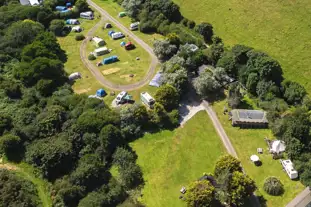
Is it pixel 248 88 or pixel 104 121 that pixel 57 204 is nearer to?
pixel 104 121

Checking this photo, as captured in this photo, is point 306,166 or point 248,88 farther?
point 248,88

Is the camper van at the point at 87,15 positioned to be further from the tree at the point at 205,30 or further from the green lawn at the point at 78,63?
the tree at the point at 205,30

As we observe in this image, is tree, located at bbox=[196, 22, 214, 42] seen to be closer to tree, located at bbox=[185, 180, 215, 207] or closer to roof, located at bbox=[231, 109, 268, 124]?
roof, located at bbox=[231, 109, 268, 124]

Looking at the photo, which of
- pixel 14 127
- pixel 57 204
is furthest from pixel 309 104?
pixel 14 127

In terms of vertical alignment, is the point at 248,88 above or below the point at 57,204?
above

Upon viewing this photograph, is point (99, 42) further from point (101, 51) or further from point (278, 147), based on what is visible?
point (278, 147)

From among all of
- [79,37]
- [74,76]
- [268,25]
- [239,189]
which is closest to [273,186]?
[239,189]
